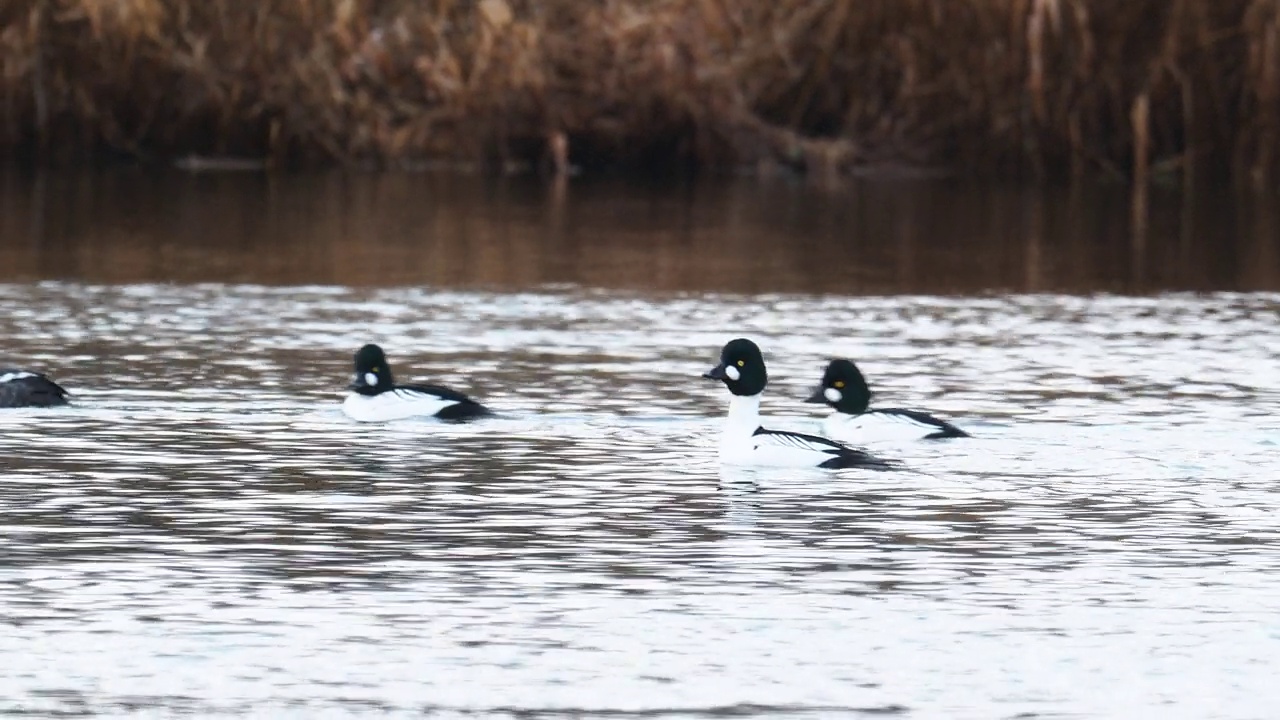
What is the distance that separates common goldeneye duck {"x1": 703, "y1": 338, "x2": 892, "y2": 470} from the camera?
11.2 meters

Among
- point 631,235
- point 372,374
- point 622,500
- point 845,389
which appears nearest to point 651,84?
point 631,235

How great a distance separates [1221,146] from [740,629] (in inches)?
863

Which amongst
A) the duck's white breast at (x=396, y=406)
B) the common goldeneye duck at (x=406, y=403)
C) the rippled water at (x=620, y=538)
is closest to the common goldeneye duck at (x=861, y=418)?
the rippled water at (x=620, y=538)

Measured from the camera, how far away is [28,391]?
12266mm

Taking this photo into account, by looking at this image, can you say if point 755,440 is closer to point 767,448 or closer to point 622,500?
point 767,448

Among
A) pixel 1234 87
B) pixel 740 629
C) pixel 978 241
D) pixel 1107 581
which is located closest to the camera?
pixel 740 629

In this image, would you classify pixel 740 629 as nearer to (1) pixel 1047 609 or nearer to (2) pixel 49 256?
(1) pixel 1047 609

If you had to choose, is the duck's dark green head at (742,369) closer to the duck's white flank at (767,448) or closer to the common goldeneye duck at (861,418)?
the duck's white flank at (767,448)

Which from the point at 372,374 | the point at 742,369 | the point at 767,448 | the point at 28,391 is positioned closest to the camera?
the point at 767,448

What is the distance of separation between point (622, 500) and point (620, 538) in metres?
0.87

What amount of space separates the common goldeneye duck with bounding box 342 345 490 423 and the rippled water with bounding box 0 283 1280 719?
0.17 metres

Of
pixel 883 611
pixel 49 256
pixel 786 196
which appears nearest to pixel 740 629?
pixel 883 611

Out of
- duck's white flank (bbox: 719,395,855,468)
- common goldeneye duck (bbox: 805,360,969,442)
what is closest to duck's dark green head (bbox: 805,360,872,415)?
common goldeneye duck (bbox: 805,360,969,442)

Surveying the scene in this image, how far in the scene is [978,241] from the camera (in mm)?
23000
